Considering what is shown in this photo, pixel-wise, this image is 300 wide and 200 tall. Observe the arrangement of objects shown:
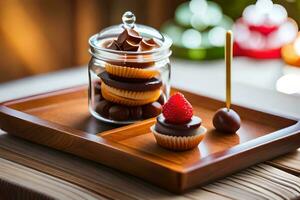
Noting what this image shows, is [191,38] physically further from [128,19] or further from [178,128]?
[178,128]

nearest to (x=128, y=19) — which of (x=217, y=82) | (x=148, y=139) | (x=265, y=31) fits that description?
(x=148, y=139)

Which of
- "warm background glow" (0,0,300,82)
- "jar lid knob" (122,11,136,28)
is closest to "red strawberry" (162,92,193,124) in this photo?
"jar lid knob" (122,11,136,28)

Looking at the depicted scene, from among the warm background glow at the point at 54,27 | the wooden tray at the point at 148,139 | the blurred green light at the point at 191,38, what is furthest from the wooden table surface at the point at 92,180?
the blurred green light at the point at 191,38

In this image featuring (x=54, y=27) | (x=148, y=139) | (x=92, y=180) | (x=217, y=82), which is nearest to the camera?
(x=92, y=180)

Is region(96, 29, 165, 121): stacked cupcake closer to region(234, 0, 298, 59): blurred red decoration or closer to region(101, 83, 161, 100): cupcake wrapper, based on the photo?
region(101, 83, 161, 100): cupcake wrapper

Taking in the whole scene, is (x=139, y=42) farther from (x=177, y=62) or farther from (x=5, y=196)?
(x=177, y=62)

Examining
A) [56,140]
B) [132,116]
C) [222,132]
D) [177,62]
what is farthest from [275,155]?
[177,62]

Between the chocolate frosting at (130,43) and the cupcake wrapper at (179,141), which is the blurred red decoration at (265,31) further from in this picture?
the cupcake wrapper at (179,141)
